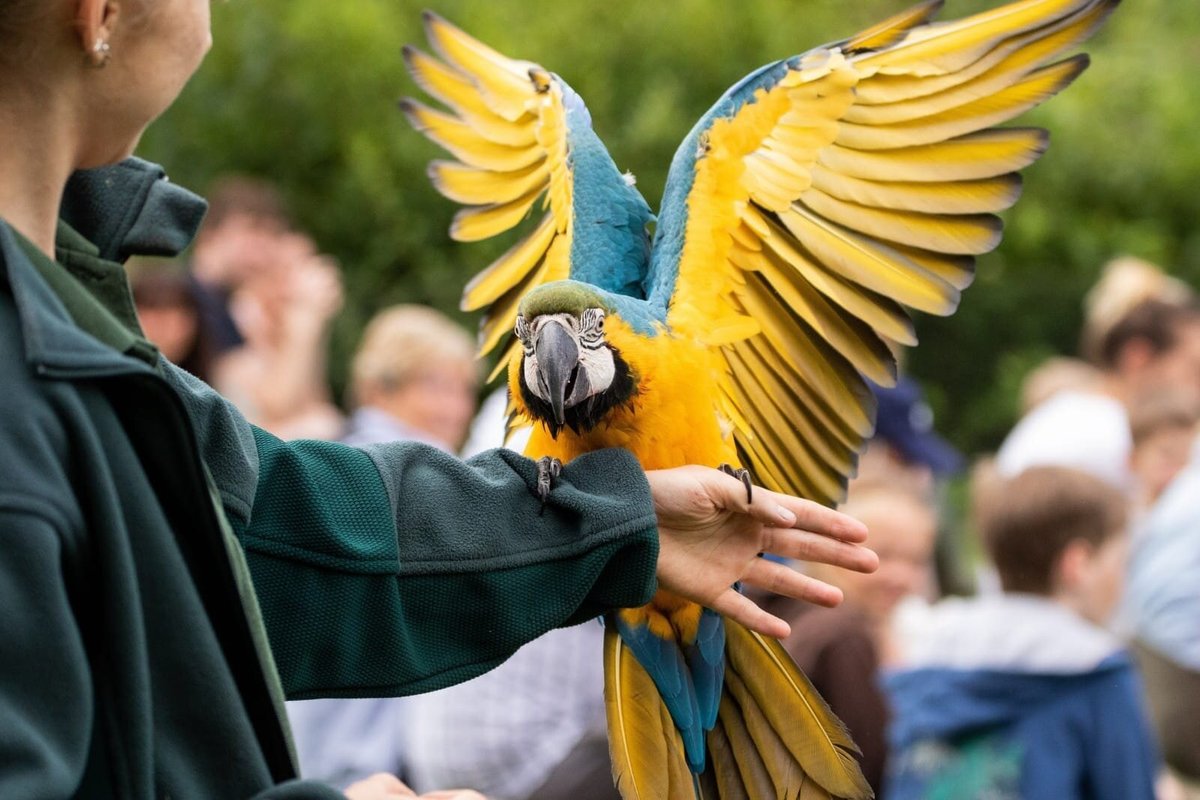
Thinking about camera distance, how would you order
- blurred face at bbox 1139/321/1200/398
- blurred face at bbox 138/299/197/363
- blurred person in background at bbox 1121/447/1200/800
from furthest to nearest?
blurred face at bbox 1139/321/1200/398
blurred face at bbox 138/299/197/363
blurred person in background at bbox 1121/447/1200/800

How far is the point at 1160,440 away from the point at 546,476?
11.4 feet

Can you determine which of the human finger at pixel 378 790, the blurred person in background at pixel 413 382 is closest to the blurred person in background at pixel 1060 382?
the blurred person in background at pixel 413 382

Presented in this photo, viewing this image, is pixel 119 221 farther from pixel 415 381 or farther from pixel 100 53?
pixel 415 381

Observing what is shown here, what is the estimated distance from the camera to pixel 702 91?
8734 mm

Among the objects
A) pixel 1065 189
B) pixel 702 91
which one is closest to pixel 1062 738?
pixel 702 91

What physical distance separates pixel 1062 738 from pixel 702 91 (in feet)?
20.4

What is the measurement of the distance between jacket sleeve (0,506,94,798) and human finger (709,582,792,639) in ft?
2.78

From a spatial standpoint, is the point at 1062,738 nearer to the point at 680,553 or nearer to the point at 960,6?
the point at 680,553

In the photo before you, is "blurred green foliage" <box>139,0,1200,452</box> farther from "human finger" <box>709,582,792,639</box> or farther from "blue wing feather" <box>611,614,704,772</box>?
"human finger" <box>709,582,792,639</box>

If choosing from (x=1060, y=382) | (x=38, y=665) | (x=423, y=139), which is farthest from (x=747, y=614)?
(x=423, y=139)

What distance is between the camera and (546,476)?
5.05ft

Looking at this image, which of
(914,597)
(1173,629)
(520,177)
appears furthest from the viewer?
(914,597)

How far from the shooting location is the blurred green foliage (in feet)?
27.3

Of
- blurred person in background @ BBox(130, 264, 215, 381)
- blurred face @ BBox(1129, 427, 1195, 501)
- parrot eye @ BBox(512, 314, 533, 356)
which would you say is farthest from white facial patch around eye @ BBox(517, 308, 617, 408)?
blurred face @ BBox(1129, 427, 1195, 501)
